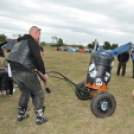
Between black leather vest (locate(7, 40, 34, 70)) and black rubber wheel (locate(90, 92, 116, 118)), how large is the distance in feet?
5.13

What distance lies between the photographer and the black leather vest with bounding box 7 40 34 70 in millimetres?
3637

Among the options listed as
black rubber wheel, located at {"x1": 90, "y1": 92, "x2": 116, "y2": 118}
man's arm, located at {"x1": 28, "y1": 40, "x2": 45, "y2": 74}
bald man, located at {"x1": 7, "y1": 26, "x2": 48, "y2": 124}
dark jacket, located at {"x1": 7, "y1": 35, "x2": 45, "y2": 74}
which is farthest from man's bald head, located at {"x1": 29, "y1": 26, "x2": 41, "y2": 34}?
black rubber wheel, located at {"x1": 90, "y1": 92, "x2": 116, "y2": 118}

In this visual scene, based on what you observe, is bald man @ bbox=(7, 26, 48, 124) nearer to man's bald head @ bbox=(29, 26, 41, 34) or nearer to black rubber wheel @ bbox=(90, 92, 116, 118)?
man's bald head @ bbox=(29, 26, 41, 34)

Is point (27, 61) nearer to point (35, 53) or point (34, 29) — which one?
point (35, 53)

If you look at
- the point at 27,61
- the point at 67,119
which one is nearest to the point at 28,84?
the point at 27,61

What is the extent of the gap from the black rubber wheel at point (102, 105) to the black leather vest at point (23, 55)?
1563 mm

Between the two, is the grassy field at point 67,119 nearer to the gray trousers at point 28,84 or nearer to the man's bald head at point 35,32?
the gray trousers at point 28,84

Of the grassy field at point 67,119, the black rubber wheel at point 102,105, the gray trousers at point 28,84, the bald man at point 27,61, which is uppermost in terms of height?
the bald man at point 27,61

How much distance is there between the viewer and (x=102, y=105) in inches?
174

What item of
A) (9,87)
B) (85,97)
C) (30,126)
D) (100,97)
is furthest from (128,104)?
(9,87)

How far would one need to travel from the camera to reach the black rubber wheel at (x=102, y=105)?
14.2 feet

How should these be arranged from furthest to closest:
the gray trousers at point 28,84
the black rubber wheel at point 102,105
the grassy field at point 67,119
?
the black rubber wheel at point 102,105 < the grassy field at point 67,119 < the gray trousers at point 28,84

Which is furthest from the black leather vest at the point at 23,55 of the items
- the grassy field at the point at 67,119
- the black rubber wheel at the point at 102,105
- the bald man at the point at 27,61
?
the black rubber wheel at the point at 102,105

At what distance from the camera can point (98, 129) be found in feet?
13.2
